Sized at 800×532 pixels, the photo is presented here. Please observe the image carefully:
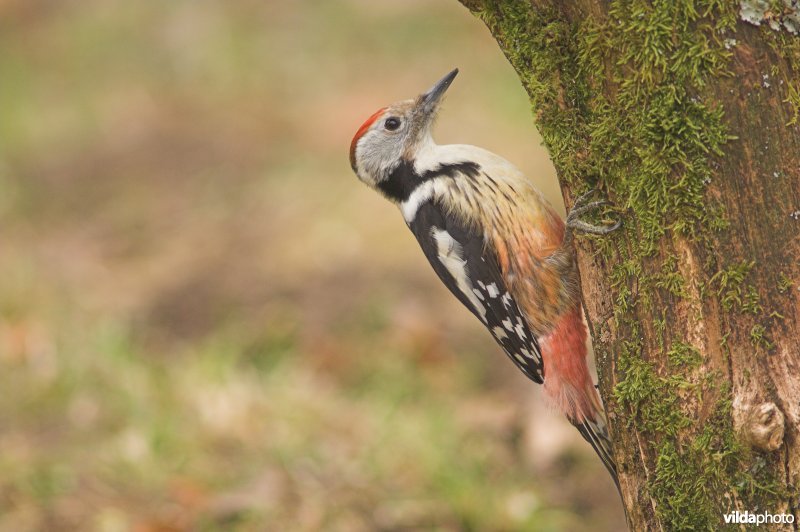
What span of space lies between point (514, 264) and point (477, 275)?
15 centimetres

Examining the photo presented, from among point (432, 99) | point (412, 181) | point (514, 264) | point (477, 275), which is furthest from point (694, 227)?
point (432, 99)

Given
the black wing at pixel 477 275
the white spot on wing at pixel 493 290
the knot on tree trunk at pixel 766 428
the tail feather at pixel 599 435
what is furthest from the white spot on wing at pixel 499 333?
the knot on tree trunk at pixel 766 428

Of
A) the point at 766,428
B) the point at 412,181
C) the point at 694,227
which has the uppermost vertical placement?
the point at 412,181

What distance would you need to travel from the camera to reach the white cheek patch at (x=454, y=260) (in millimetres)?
3438

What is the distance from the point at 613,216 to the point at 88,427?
10.9 feet

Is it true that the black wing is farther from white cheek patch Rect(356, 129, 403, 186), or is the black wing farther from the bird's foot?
the bird's foot

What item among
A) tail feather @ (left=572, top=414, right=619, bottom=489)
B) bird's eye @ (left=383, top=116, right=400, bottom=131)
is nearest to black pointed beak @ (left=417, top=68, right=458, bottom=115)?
bird's eye @ (left=383, top=116, right=400, bottom=131)

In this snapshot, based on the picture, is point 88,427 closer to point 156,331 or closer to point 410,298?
point 156,331

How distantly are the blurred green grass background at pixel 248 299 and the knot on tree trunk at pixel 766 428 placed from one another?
6.56 ft

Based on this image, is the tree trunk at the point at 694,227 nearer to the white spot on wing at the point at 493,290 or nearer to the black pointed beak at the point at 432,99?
the white spot on wing at the point at 493,290

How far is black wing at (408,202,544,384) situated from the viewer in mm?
3381

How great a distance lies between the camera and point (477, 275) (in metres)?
3.41

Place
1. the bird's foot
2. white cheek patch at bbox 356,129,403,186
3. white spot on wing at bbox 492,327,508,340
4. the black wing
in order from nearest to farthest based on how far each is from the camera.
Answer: the bird's foot < the black wing < white spot on wing at bbox 492,327,508,340 < white cheek patch at bbox 356,129,403,186

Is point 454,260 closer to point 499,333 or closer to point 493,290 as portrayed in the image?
point 493,290
